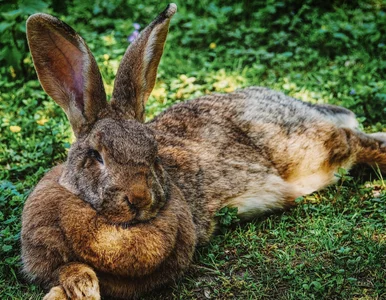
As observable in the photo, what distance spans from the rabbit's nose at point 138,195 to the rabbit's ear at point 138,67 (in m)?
0.71

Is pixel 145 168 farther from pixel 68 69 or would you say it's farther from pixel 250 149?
pixel 250 149

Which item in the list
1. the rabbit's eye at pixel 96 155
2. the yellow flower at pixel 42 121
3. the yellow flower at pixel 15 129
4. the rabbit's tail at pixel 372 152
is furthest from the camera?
the yellow flower at pixel 42 121

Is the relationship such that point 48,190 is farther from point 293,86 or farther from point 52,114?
point 293,86

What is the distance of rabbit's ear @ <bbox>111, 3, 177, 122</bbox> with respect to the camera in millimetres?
4160

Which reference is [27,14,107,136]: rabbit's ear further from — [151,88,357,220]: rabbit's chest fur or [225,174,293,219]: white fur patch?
[225,174,293,219]: white fur patch

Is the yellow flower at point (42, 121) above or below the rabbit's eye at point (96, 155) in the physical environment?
below

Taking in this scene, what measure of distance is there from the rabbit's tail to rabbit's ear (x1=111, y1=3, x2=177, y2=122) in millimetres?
1958

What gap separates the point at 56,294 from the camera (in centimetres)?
359

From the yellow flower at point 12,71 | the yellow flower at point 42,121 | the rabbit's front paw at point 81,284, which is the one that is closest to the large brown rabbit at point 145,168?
the rabbit's front paw at point 81,284

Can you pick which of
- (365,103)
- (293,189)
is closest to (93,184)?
(293,189)

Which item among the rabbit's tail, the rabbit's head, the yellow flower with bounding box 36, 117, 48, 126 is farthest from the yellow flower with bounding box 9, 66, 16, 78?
the rabbit's tail

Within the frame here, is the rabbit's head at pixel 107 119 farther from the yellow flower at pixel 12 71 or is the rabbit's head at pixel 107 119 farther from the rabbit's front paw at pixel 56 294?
the yellow flower at pixel 12 71

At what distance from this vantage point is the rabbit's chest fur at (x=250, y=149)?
460 cm

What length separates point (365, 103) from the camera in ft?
20.0
